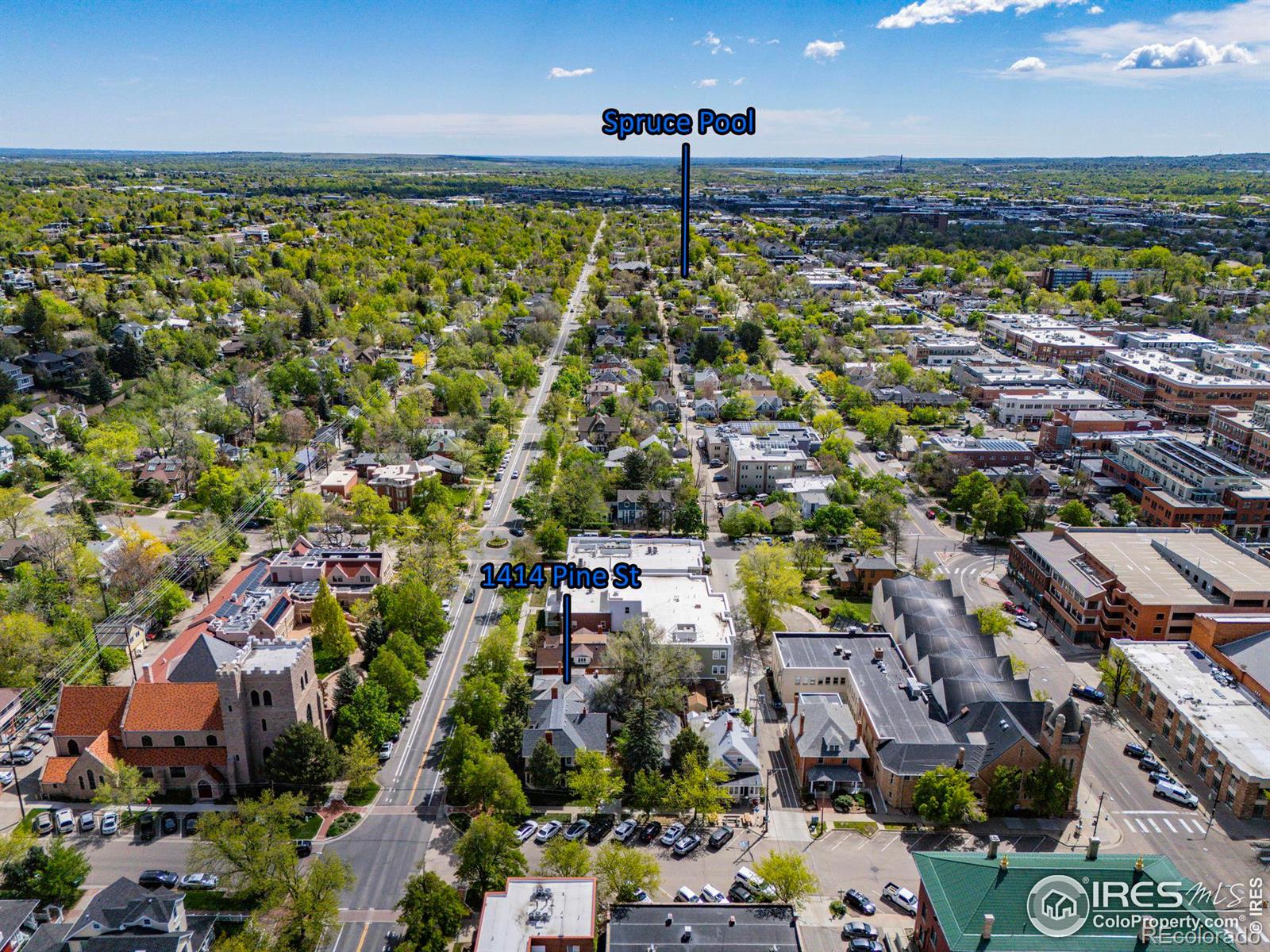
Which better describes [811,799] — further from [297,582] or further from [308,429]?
[308,429]

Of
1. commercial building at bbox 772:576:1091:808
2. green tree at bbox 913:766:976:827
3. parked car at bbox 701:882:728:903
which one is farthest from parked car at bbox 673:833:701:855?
green tree at bbox 913:766:976:827

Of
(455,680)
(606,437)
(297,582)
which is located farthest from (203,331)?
(455,680)

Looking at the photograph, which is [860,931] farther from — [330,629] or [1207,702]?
[330,629]

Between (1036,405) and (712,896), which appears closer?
(712,896)

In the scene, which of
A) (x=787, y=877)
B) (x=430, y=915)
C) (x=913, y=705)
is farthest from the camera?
(x=913, y=705)

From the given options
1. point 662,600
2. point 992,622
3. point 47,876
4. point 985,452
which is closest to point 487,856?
point 47,876

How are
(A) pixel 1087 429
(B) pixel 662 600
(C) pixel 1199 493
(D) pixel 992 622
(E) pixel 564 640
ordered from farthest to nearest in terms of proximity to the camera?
(A) pixel 1087 429, (C) pixel 1199 493, (B) pixel 662 600, (D) pixel 992 622, (E) pixel 564 640
